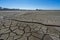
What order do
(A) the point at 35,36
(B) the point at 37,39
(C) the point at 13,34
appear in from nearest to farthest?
(B) the point at 37,39 < (A) the point at 35,36 < (C) the point at 13,34

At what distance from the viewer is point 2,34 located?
88.8 inches

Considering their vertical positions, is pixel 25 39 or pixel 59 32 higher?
pixel 59 32

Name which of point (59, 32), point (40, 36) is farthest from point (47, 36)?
point (59, 32)

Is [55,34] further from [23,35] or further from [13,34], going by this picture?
[13,34]

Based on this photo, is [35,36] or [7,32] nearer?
[35,36]

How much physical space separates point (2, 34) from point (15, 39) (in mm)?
563

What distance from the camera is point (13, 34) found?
2230mm

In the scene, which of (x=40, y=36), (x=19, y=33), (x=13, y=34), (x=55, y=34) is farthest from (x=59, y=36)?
(x=13, y=34)

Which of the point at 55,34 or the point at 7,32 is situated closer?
the point at 55,34

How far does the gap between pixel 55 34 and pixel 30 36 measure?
797 millimetres

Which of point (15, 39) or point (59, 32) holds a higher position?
point (59, 32)

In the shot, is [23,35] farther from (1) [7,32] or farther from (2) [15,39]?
(1) [7,32]

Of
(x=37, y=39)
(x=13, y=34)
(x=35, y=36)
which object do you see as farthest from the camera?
(x=13, y=34)

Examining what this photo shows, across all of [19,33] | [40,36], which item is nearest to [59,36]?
[40,36]
